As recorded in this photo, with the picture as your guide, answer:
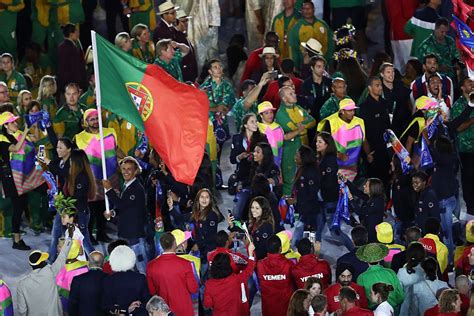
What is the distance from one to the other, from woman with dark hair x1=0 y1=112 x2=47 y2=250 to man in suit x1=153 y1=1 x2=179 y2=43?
365cm

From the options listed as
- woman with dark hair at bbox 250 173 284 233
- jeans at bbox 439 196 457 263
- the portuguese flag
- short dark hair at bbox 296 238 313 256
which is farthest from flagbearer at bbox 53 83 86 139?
jeans at bbox 439 196 457 263

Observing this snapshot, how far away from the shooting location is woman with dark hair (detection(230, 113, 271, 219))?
20766 mm

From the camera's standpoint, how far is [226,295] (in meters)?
17.4

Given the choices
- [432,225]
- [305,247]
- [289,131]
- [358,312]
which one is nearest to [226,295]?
[305,247]

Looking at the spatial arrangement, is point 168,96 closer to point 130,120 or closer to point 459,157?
point 130,120

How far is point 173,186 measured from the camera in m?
20.2

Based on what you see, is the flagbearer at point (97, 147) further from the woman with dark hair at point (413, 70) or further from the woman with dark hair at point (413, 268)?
the woman with dark hair at point (413, 268)

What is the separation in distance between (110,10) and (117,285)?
9.97 metres

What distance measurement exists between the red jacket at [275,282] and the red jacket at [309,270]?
13cm

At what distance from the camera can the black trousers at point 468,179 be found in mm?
21641

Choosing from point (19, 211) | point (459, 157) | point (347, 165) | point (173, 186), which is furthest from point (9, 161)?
point (459, 157)

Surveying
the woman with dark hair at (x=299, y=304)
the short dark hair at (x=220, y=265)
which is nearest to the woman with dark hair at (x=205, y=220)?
the short dark hair at (x=220, y=265)

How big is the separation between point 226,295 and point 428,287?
88.0 inches

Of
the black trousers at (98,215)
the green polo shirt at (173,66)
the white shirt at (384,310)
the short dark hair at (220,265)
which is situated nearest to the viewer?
the white shirt at (384,310)
